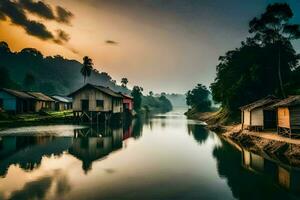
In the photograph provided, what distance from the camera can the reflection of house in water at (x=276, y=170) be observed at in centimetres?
1652

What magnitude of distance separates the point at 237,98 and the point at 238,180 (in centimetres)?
3707

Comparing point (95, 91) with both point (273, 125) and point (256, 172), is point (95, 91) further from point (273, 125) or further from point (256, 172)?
point (256, 172)

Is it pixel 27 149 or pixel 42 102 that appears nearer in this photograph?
pixel 27 149

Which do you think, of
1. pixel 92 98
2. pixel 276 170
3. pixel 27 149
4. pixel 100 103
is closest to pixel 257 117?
pixel 276 170

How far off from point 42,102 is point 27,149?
51.7m

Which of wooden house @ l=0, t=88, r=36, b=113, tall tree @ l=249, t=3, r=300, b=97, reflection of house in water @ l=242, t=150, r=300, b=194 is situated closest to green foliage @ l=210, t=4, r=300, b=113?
tall tree @ l=249, t=3, r=300, b=97

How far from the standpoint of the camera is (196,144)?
115ft

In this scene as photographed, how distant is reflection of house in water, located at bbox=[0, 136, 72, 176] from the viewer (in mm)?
21608

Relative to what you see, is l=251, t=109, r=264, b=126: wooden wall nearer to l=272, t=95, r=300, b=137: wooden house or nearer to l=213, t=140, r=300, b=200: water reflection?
l=272, t=95, r=300, b=137: wooden house

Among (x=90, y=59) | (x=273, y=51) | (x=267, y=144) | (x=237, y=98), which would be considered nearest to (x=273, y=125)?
(x=267, y=144)

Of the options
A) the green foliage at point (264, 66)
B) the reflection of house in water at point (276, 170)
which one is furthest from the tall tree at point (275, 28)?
the reflection of house in water at point (276, 170)

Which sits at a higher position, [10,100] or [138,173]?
[10,100]

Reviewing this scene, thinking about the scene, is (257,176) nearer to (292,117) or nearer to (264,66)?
(292,117)

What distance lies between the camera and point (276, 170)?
1975cm
